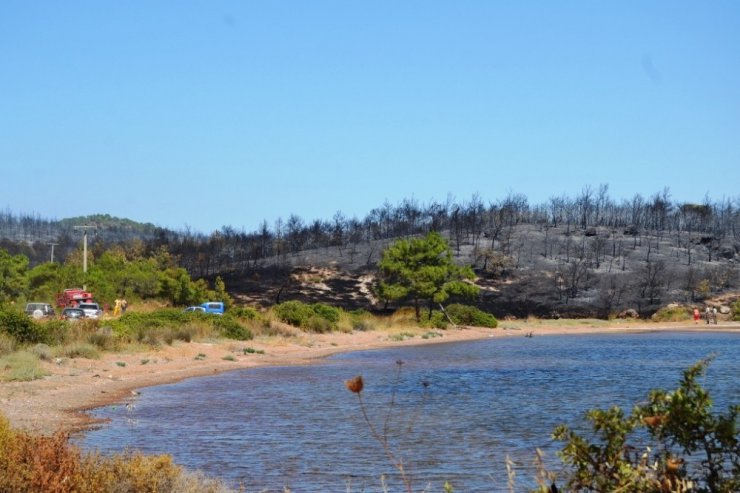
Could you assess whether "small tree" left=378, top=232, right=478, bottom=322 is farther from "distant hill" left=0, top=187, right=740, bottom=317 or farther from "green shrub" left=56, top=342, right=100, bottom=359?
"green shrub" left=56, top=342, right=100, bottom=359

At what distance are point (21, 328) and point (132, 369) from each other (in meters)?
4.10

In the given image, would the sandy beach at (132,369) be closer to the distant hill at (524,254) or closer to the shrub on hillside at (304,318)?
the shrub on hillside at (304,318)

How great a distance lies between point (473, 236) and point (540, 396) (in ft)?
300

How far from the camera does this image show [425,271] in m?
64.0

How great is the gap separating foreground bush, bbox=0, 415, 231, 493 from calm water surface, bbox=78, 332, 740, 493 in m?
2.61

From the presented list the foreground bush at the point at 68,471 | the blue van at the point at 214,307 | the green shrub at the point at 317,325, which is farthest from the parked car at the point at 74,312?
the foreground bush at the point at 68,471

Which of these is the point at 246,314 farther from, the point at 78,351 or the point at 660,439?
the point at 660,439

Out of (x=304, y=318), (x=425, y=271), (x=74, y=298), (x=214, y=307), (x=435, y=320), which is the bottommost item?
(x=435, y=320)

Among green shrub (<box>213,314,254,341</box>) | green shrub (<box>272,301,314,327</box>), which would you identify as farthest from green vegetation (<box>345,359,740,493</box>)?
green shrub (<box>272,301,314,327</box>)

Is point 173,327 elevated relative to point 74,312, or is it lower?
lower

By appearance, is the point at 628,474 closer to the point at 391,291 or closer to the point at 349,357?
the point at 349,357

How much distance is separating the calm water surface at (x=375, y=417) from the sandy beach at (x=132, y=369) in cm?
89

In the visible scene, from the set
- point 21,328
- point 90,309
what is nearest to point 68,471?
point 21,328

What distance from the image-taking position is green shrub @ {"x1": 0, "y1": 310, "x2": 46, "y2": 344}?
2834cm
